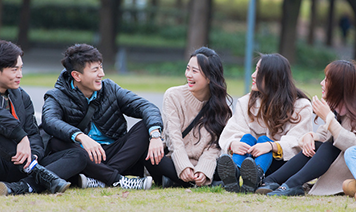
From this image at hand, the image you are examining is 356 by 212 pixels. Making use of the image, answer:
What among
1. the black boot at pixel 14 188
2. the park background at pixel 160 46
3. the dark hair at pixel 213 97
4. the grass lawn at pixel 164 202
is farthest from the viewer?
the dark hair at pixel 213 97

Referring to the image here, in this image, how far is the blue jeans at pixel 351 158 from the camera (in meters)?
Result: 3.89

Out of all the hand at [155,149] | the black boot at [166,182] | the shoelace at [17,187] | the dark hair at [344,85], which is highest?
the dark hair at [344,85]

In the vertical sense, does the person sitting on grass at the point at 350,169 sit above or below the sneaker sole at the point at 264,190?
above

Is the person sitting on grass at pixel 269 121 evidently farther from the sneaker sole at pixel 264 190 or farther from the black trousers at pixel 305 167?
the sneaker sole at pixel 264 190

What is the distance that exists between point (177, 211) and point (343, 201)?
4.72 ft

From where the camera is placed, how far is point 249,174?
3998mm

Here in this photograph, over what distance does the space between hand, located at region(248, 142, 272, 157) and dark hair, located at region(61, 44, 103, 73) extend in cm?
172

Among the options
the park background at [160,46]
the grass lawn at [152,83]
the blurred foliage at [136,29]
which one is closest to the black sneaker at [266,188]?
the park background at [160,46]

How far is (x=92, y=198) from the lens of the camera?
3.82 m

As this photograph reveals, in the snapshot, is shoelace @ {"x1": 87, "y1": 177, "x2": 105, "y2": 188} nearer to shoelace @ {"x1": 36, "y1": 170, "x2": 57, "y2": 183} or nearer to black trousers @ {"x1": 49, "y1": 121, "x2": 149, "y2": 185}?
black trousers @ {"x1": 49, "y1": 121, "x2": 149, "y2": 185}

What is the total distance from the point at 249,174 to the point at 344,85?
3.86 ft

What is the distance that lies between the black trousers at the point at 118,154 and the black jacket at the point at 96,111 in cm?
12

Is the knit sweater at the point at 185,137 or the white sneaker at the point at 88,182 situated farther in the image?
the knit sweater at the point at 185,137

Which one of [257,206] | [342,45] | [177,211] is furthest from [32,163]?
[342,45]
